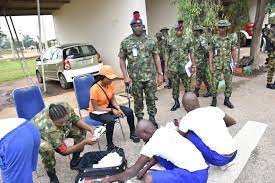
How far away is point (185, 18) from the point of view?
702 centimetres

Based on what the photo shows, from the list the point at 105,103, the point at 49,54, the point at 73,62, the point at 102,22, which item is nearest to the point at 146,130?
the point at 105,103

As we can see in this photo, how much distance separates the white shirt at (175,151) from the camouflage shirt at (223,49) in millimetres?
3301

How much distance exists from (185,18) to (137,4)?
1903mm

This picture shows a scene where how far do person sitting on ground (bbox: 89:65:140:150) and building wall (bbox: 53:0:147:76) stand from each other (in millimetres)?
4476

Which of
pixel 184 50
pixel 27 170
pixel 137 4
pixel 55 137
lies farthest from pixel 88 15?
pixel 27 170

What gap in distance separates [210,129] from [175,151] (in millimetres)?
574

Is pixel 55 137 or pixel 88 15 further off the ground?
pixel 88 15

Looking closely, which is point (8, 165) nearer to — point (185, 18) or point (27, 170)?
point (27, 170)

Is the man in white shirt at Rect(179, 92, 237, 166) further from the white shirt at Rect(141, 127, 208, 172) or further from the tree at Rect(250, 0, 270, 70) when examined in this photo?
the tree at Rect(250, 0, 270, 70)

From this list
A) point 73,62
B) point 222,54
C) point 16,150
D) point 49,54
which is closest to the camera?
point 16,150

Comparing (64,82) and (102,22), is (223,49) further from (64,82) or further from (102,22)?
(64,82)

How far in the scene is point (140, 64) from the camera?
461cm

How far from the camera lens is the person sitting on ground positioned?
411 centimetres

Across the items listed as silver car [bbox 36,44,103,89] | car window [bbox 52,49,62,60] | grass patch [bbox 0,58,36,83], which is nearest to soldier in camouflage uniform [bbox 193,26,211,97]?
silver car [bbox 36,44,103,89]
